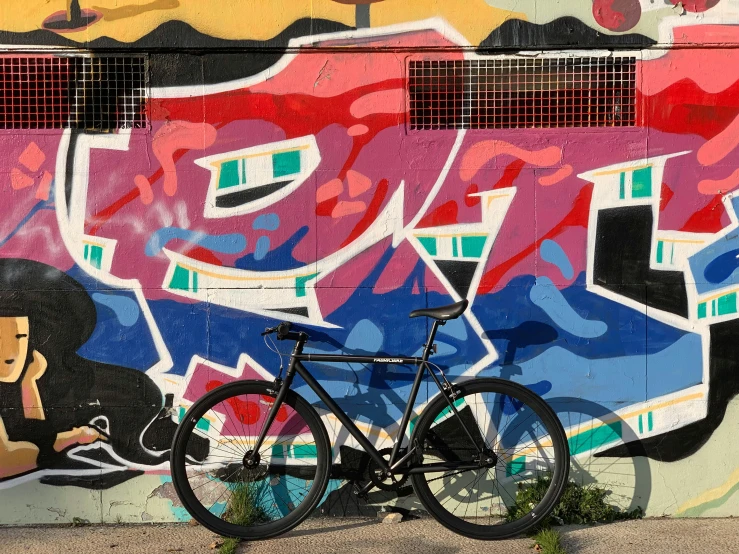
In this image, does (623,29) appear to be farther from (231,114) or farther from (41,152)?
(41,152)

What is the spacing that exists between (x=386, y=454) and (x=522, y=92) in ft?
7.47

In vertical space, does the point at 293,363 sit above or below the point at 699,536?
above

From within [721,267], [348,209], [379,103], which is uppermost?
[379,103]

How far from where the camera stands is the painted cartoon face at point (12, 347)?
184 inches

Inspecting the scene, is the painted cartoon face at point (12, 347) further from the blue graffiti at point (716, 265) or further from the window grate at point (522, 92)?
the blue graffiti at point (716, 265)

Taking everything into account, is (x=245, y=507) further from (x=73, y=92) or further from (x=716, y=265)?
(x=716, y=265)

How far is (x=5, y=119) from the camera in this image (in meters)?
4.70

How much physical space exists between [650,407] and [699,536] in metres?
0.75

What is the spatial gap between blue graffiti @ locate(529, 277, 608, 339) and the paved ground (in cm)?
115

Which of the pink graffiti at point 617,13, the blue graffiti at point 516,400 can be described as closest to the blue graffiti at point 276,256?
the blue graffiti at point 516,400

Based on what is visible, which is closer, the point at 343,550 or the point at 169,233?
the point at 343,550

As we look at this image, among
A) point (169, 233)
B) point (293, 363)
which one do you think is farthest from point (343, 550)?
point (169, 233)

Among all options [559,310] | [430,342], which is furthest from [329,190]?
[559,310]

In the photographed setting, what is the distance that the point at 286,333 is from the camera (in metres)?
4.38
